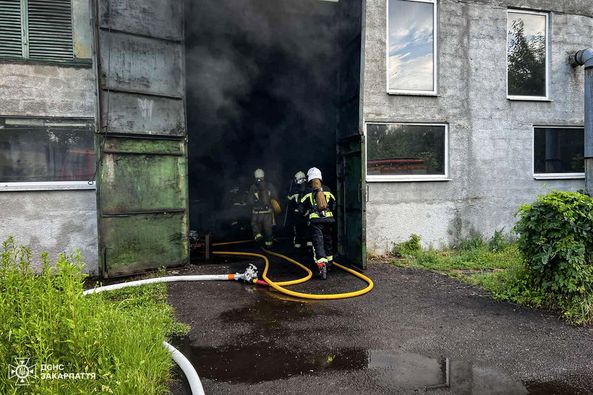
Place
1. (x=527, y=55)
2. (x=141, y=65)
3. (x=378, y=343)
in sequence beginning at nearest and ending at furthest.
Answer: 1. (x=378, y=343)
2. (x=141, y=65)
3. (x=527, y=55)

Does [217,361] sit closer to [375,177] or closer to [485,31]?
[375,177]

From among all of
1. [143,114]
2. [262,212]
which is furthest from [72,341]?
[262,212]

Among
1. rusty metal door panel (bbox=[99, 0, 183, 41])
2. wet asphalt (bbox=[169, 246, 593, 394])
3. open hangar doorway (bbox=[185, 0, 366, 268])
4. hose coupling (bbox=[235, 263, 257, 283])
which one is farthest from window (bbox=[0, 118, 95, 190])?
open hangar doorway (bbox=[185, 0, 366, 268])

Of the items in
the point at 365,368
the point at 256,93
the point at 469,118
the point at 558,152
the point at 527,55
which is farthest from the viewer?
the point at 256,93

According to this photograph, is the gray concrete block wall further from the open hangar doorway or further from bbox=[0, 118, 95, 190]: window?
the open hangar doorway

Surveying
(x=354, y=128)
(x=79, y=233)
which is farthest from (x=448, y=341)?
(x=79, y=233)

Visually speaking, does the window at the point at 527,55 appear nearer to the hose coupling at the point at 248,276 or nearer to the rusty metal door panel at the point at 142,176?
the hose coupling at the point at 248,276

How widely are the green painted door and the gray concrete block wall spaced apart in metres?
4.44

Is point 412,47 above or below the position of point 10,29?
above

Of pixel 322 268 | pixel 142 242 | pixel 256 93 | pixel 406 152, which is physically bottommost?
pixel 322 268

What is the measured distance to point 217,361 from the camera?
12.0 feet

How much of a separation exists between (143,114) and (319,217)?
3.44 m

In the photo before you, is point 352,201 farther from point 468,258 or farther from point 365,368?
point 365,368

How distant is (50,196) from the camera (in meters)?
6.51
